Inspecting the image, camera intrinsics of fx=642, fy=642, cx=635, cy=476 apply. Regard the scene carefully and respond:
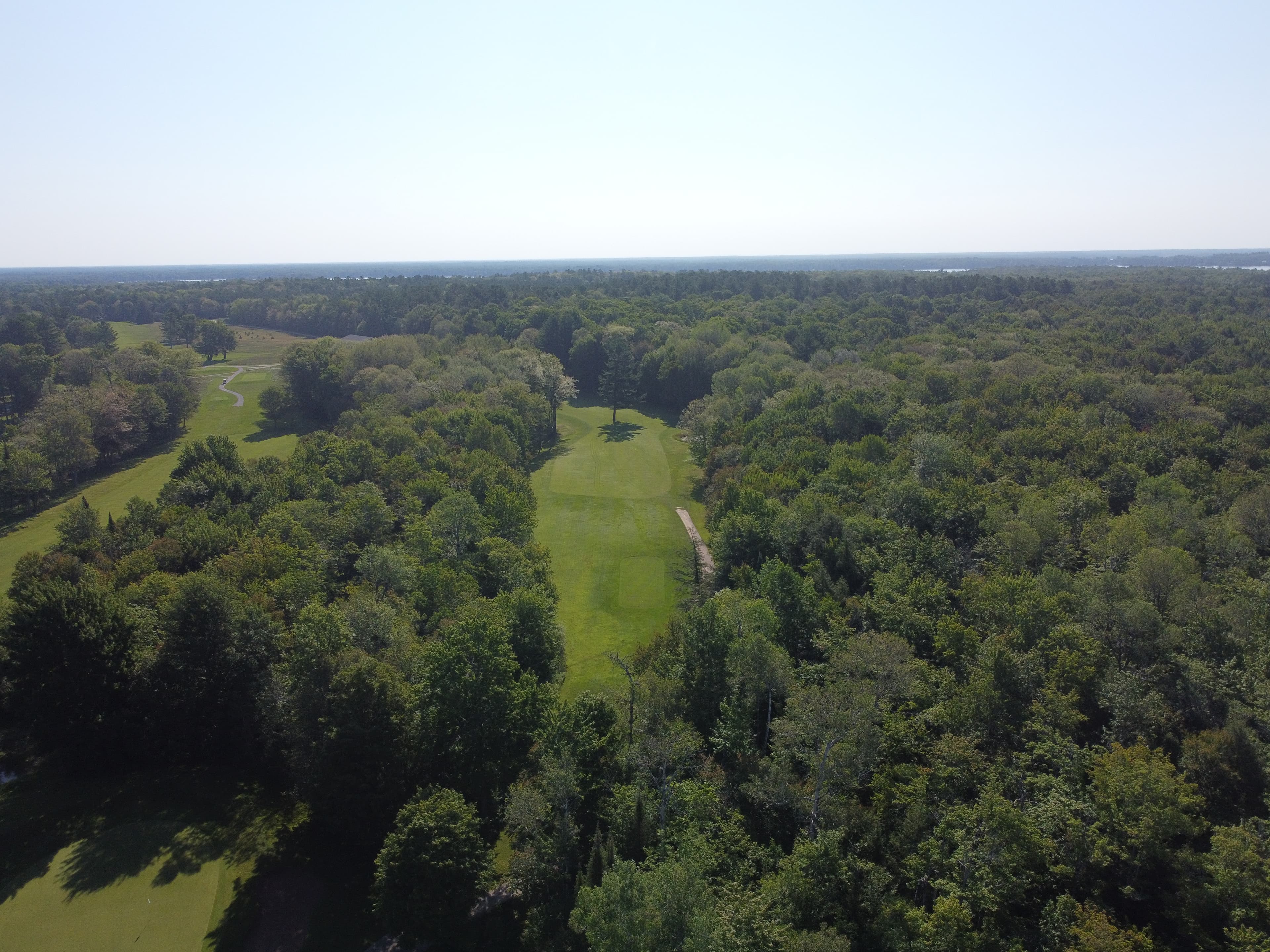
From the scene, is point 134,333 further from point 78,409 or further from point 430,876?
point 430,876

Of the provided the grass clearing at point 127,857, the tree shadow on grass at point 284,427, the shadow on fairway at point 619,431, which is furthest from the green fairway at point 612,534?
the tree shadow on grass at point 284,427

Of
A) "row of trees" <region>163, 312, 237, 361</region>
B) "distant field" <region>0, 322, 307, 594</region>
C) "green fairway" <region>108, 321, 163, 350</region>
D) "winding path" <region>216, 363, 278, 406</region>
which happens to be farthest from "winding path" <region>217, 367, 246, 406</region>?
"green fairway" <region>108, 321, 163, 350</region>

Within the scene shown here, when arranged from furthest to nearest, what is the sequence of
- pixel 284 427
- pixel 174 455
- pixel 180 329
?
pixel 180 329
pixel 284 427
pixel 174 455

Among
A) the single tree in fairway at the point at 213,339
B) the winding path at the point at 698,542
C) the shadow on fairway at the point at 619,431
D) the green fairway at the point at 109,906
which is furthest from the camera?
the single tree in fairway at the point at 213,339

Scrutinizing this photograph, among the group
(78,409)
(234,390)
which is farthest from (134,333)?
(78,409)

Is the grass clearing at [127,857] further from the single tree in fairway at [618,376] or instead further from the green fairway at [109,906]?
the single tree in fairway at [618,376]

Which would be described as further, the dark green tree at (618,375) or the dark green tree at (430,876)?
the dark green tree at (618,375)
